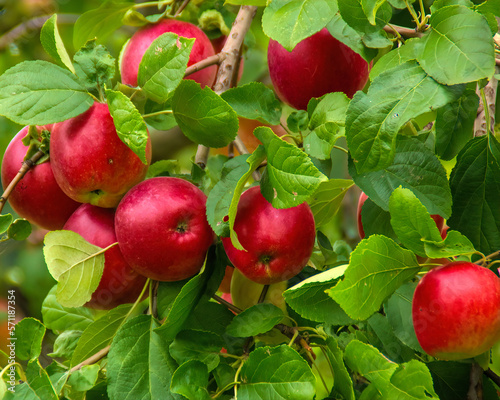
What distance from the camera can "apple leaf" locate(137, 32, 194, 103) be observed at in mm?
717

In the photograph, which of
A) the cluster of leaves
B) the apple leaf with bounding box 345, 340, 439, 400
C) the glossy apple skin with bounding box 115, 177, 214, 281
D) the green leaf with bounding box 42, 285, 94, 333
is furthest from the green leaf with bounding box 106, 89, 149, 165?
the green leaf with bounding box 42, 285, 94, 333

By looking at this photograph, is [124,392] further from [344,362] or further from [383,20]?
[383,20]

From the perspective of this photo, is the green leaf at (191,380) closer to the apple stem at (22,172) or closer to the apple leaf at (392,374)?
the apple leaf at (392,374)

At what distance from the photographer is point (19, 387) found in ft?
2.39

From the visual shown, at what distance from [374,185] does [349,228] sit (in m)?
1.18

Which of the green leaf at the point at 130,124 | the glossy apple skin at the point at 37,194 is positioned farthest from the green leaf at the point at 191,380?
the glossy apple skin at the point at 37,194

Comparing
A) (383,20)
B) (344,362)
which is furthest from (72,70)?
(344,362)

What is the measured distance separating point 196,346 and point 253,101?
333 millimetres

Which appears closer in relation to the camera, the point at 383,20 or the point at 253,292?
the point at 383,20

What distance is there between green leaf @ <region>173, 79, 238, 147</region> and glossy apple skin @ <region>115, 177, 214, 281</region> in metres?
0.09

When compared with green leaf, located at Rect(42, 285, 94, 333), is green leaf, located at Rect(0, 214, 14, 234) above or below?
above

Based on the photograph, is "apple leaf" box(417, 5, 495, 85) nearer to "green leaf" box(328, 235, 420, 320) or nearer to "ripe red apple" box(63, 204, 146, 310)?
"green leaf" box(328, 235, 420, 320)

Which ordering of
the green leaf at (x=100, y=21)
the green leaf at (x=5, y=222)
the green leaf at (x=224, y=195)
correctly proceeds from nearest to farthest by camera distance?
the green leaf at (x=224, y=195) < the green leaf at (x=5, y=222) < the green leaf at (x=100, y=21)

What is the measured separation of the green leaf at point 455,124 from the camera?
79 centimetres
